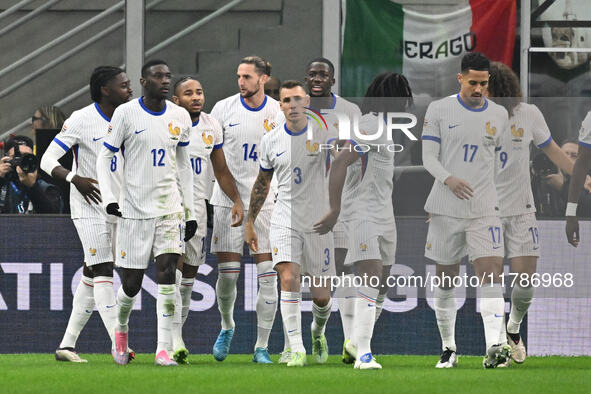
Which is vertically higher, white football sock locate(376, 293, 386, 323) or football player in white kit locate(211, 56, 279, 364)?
football player in white kit locate(211, 56, 279, 364)

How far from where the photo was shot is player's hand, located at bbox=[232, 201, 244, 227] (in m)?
9.91

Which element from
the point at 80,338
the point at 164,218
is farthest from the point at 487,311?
the point at 80,338

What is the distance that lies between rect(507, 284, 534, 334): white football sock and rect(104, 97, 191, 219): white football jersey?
2.64m

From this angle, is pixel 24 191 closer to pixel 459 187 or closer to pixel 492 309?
pixel 459 187

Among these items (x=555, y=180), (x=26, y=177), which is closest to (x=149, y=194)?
(x=26, y=177)

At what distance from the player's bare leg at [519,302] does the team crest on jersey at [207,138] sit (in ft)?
7.87

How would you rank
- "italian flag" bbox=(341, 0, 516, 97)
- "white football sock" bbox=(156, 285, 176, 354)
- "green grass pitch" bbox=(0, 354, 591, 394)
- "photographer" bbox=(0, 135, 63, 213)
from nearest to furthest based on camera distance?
"green grass pitch" bbox=(0, 354, 591, 394) < "white football sock" bbox=(156, 285, 176, 354) < "photographer" bbox=(0, 135, 63, 213) < "italian flag" bbox=(341, 0, 516, 97)

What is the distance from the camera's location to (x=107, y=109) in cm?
992

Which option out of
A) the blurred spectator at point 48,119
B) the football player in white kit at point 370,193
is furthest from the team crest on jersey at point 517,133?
the blurred spectator at point 48,119

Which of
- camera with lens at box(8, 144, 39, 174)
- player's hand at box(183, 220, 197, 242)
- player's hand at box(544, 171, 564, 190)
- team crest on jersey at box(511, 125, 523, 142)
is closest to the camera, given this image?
player's hand at box(183, 220, 197, 242)

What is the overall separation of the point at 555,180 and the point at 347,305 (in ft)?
6.93

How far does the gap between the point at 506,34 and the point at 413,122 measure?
2.24 m

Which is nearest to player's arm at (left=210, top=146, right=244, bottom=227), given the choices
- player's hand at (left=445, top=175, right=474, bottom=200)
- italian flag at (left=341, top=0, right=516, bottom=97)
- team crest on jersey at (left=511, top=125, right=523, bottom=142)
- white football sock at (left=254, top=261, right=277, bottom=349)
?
white football sock at (left=254, top=261, right=277, bottom=349)

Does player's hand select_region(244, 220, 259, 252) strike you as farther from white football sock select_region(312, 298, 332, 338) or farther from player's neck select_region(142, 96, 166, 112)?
player's neck select_region(142, 96, 166, 112)
